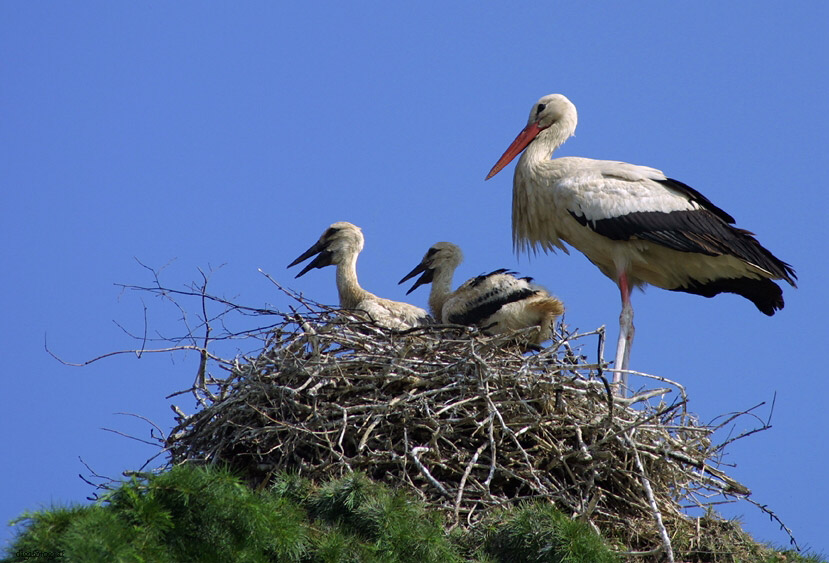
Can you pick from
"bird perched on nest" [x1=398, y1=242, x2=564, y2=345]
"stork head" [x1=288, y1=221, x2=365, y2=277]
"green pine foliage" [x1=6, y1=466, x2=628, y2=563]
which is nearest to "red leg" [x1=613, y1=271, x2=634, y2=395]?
"bird perched on nest" [x1=398, y1=242, x2=564, y2=345]

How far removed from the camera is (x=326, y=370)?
275 inches

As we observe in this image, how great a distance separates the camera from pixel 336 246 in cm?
995

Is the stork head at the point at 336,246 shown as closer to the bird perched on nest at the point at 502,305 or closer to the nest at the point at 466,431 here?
the bird perched on nest at the point at 502,305

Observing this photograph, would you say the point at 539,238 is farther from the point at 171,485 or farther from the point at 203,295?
the point at 171,485

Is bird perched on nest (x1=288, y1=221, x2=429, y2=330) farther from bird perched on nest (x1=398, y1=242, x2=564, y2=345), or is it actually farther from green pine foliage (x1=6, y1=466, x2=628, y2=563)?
green pine foliage (x1=6, y1=466, x2=628, y2=563)

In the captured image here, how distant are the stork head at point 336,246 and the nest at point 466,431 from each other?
104 inches

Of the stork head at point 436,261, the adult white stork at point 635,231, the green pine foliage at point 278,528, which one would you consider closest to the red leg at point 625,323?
the adult white stork at point 635,231

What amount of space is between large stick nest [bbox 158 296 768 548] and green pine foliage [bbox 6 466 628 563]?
0.28 m

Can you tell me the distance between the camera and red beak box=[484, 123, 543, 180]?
9.90 metres

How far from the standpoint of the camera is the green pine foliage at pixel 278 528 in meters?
5.38

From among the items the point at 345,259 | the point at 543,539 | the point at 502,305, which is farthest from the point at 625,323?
the point at 543,539

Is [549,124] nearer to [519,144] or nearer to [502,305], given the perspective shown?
[519,144]

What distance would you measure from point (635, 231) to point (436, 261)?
60.9 inches

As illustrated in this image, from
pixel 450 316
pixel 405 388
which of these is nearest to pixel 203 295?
pixel 405 388
